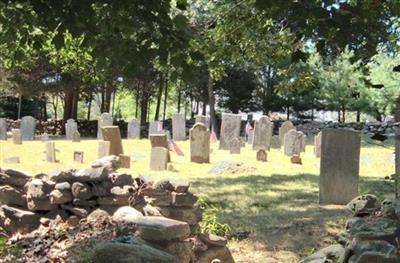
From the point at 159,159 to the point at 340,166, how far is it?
18.9ft

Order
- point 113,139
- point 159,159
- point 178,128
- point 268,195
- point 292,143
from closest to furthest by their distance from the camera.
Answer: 1. point 268,195
2. point 159,159
3. point 113,139
4. point 292,143
5. point 178,128

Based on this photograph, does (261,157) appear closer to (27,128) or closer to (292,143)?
(292,143)

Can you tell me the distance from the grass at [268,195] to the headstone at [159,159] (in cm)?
28

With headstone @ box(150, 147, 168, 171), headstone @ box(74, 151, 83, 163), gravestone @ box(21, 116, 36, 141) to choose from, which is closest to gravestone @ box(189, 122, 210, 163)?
headstone @ box(150, 147, 168, 171)

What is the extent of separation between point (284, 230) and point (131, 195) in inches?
105

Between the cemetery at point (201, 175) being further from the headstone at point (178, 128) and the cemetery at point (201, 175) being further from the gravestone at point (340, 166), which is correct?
the headstone at point (178, 128)

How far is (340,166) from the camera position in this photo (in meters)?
10.5

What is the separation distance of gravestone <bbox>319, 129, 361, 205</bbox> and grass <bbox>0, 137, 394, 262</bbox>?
15.3 inches

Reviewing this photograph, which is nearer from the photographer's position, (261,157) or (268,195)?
(268,195)

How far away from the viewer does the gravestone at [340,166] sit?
1042 centimetres

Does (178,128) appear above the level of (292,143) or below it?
above

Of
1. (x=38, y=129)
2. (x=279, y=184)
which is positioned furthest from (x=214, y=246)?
(x=38, y=129)

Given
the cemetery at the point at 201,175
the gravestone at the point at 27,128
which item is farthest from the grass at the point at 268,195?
the gravestone at the point at 27,128

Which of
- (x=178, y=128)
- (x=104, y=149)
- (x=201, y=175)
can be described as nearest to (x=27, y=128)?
(x=178, y=128)
